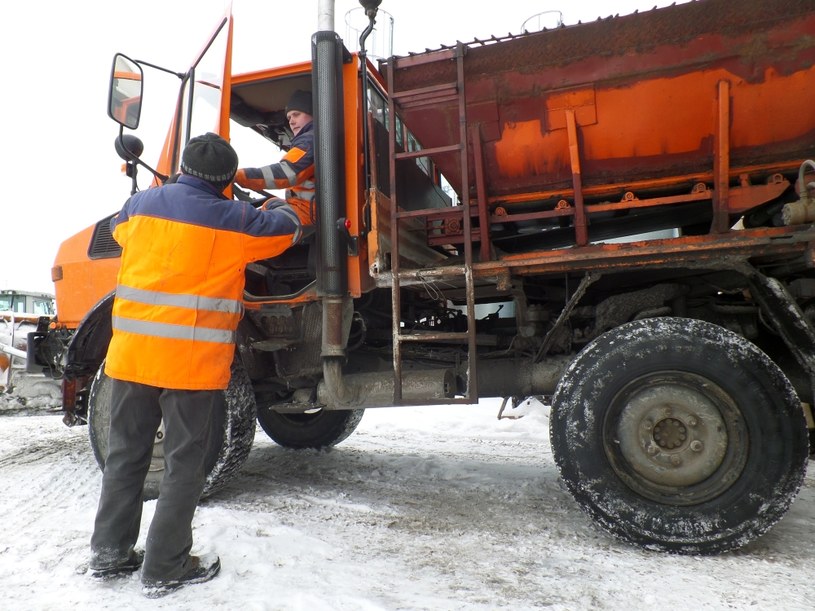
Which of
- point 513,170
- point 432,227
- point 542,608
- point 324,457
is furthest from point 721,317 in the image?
point 324,457

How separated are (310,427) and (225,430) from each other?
5.90ft

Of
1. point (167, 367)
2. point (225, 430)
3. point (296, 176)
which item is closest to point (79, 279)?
point (225, 430)

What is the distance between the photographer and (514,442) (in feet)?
18.6

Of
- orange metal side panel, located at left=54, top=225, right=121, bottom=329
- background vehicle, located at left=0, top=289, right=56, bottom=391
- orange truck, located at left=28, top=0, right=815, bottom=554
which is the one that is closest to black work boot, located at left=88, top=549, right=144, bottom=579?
orange truck, located at left=28, top=0, right=815, bottom=554

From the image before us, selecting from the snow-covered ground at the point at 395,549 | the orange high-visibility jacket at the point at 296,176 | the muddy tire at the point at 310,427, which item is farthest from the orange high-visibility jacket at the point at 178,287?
Answer: the muddy tire at the point at 310,427

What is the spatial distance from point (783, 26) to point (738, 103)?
13.7 inches

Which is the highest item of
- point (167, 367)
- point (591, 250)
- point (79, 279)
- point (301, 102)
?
point (301, 102)

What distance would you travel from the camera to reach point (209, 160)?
2.36 m

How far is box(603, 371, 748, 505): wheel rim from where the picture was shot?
2.50m

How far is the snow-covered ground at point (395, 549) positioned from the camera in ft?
6.61

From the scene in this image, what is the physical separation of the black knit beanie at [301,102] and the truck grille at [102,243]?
5.19 feet

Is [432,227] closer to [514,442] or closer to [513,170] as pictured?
[513,170]

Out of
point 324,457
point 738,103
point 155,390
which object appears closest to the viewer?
point 155,390

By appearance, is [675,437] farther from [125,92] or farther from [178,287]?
[125,92]
